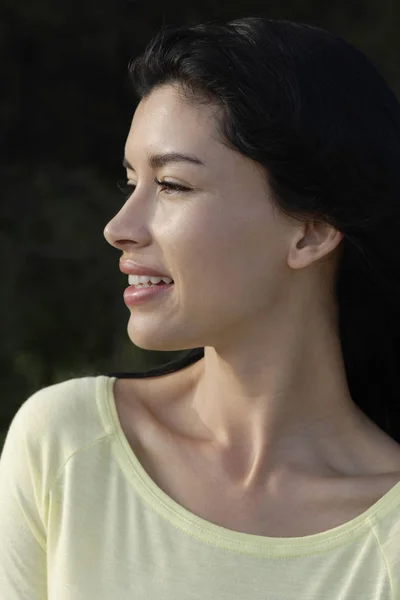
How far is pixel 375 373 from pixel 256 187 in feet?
1.68

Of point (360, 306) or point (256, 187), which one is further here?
point (360, 306)

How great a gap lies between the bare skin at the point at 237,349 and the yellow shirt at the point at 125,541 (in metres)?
0.05

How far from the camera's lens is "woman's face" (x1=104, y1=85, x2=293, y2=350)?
2258 millimetres

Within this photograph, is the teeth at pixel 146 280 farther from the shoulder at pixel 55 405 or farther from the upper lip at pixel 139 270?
the shoulder at pixel 55 405

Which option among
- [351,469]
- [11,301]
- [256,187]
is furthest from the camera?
[11,301]

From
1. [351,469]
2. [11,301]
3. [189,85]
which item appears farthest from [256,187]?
[11,301]

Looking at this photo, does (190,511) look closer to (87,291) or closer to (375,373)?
(375,373)

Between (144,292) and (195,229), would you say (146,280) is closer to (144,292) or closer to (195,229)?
(144,292)

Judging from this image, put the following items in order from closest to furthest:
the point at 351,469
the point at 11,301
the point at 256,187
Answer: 1. the point at 256,187
2. the point at 351,469
3. the point at 11,301

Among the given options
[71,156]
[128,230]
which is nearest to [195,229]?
[128,230]

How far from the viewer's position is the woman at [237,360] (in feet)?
7.43

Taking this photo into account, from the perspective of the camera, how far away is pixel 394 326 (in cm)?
255

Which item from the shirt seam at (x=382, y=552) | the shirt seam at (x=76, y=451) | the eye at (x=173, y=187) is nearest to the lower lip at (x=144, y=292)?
the eye at (x=173, y=187)

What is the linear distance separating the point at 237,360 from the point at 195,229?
0.91 feet
